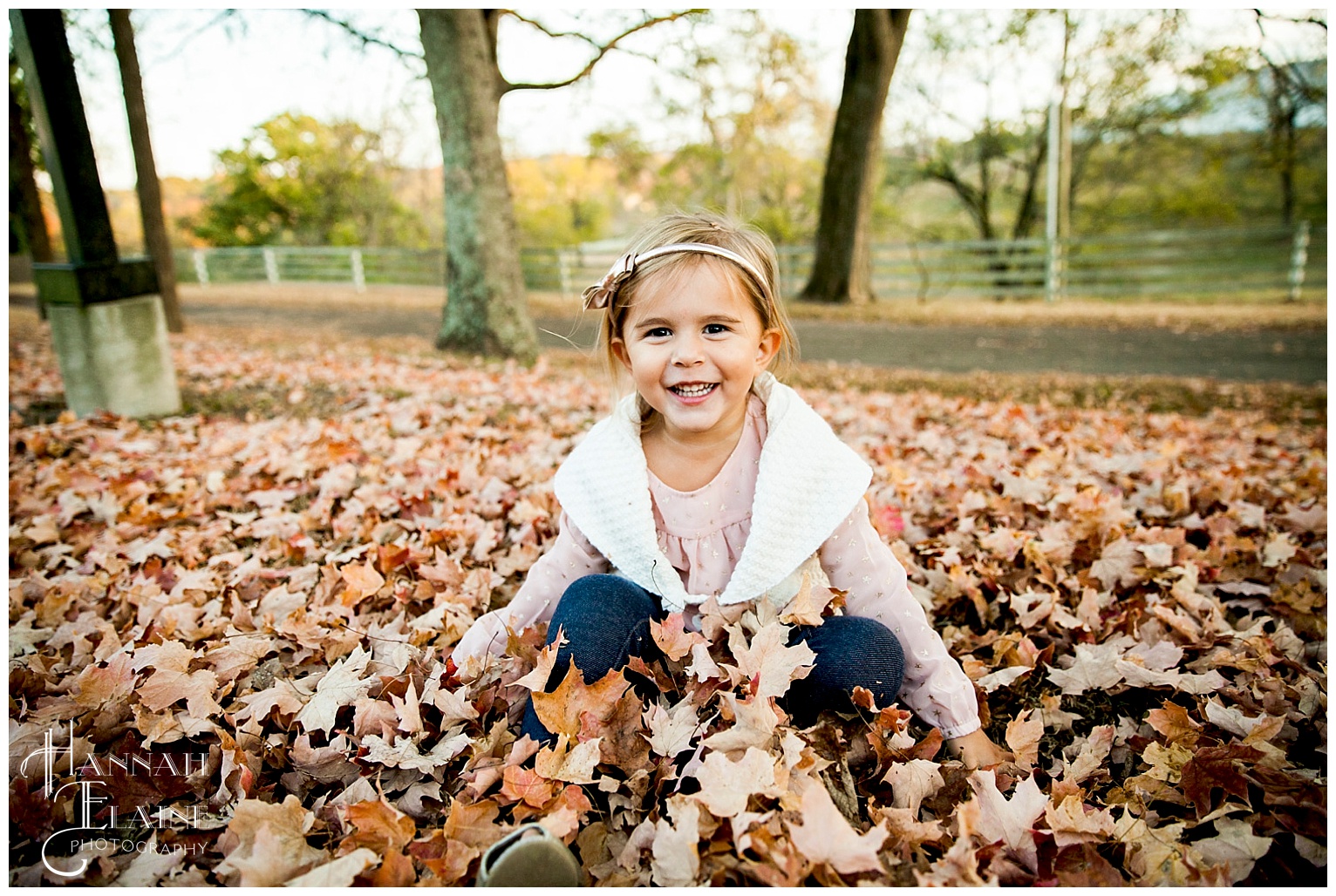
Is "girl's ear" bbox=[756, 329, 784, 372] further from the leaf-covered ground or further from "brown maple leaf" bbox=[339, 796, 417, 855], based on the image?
"brown maple leaf" bbox=[339, 796, 417, 855]

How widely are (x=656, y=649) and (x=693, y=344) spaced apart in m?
0.69

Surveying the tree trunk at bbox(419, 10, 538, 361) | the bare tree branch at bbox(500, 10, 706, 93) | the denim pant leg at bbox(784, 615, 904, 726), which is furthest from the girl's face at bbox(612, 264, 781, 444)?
the bare tree branch at bbox(500, 10, 706, 93)

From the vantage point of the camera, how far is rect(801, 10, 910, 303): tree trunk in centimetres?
1030

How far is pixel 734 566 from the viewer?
1.85 m

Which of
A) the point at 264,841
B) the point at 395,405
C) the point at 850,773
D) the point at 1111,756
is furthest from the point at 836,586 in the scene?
the point at 395,405

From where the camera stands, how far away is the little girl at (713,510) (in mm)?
1685

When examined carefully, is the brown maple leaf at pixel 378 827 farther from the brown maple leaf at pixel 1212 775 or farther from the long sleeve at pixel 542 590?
the brown maple leaf at pixel 1212 775

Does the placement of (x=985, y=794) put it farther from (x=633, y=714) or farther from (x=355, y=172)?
(x=355, y=172)

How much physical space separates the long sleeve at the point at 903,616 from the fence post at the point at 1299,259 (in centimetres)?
1475

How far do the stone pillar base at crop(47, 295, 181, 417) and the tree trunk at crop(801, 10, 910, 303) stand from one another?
28.5 feet

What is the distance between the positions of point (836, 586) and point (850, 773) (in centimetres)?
41

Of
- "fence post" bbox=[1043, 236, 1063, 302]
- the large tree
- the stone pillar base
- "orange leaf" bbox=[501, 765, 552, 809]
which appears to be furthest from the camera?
"fence post" bbox=[1043, 236, 1063, 302]

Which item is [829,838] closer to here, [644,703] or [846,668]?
[846,668]

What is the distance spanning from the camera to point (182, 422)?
4645 millimetres
